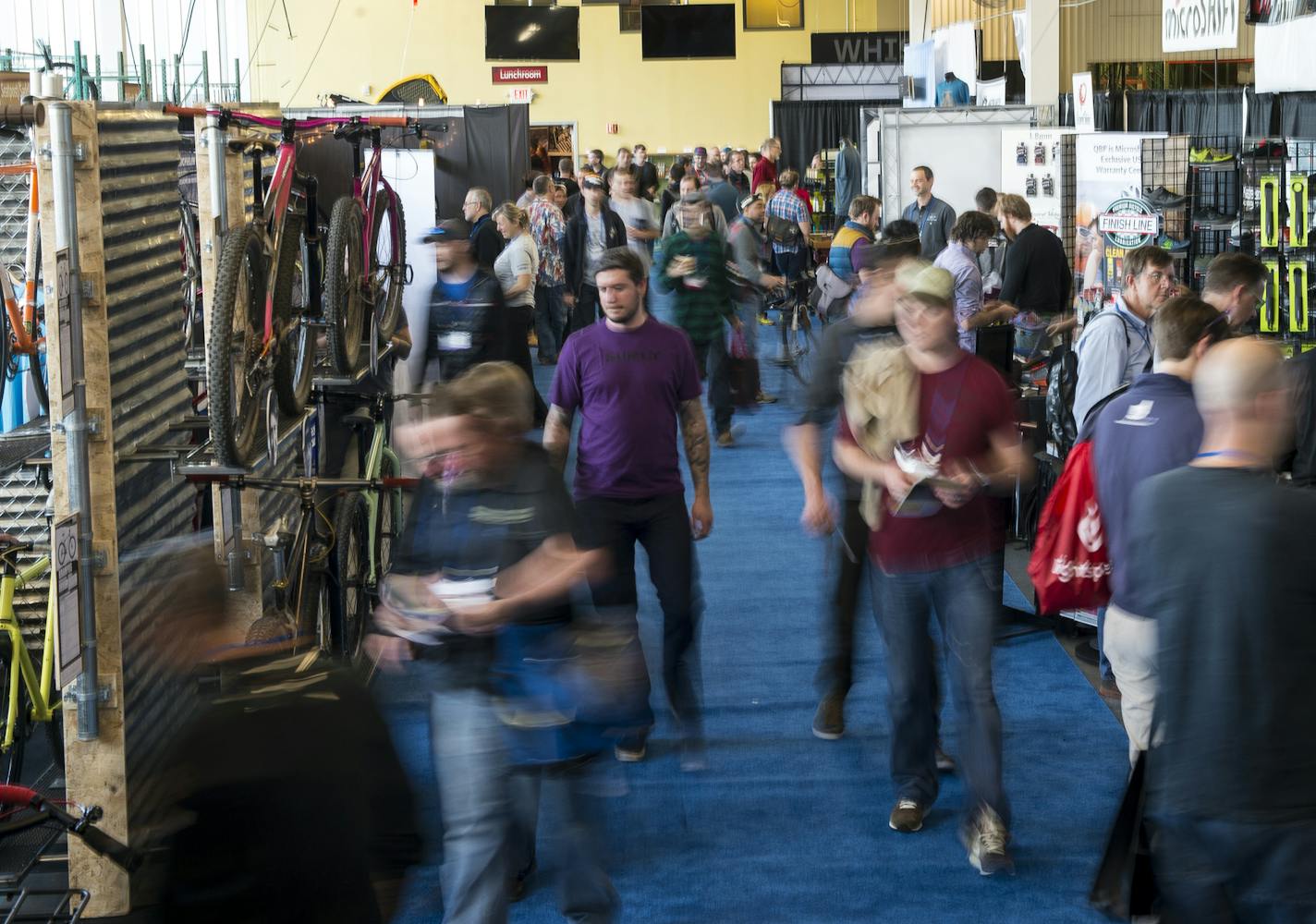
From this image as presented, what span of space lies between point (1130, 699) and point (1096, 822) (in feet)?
2.40

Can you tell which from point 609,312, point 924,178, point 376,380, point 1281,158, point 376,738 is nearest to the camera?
point 376,738

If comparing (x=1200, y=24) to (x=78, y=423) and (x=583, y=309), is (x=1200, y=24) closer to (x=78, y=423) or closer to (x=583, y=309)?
(x=583, y=309)

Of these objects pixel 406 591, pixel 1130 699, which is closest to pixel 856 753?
pixel 1130 699

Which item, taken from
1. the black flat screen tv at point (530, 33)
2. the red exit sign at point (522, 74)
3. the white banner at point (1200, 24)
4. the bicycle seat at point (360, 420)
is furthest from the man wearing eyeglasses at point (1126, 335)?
the red exit sign at point (522, 74)

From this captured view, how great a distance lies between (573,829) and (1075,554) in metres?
1.71

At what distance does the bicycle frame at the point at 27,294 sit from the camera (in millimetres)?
4770

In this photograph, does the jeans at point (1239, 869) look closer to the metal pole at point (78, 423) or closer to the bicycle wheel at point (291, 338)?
the metal pole at point (78, 423)

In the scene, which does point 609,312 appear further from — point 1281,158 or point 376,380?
point 1281,158

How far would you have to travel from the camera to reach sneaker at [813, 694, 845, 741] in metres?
5.28

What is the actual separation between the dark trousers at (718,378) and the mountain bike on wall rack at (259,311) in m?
4.10

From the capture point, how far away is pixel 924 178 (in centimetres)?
1162

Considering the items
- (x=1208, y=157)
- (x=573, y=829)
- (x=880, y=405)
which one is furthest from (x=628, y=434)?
(x=1208, y=157)

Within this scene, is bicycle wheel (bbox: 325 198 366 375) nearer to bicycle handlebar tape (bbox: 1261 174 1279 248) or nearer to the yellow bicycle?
the yellow bicycle

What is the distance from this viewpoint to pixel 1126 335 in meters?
5.07
